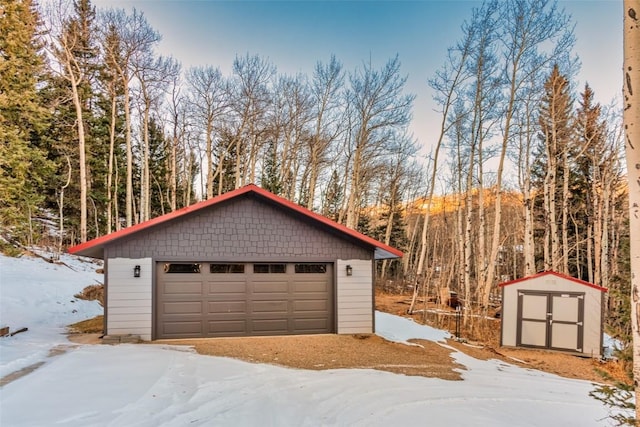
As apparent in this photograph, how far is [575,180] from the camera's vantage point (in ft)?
58.0

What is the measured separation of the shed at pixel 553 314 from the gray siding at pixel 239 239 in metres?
4.59

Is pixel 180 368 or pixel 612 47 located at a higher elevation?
pixel 612 47

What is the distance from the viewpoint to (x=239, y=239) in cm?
828

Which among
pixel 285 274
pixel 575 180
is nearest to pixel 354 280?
pixel 285 274

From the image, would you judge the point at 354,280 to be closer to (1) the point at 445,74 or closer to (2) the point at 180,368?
(2) the point at 180,368

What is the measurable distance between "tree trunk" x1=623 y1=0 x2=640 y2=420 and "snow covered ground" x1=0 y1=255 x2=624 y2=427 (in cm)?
178

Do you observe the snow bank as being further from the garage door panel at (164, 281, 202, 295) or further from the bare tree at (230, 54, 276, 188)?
the bare tree at (230, 54, 276, 188)

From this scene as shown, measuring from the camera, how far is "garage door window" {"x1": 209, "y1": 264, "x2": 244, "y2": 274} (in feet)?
26.9

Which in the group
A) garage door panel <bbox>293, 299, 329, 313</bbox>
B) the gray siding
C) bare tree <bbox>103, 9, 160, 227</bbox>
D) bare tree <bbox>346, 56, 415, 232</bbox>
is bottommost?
garage door panel <bbox>293, 299, 329, 313</bbox>

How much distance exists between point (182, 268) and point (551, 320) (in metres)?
9.50

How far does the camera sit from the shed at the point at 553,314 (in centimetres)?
924

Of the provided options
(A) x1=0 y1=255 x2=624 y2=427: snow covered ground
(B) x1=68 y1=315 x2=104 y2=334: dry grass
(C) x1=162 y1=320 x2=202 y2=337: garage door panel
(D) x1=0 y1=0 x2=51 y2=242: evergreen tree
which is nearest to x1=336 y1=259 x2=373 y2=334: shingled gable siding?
(A) x1=0 y1=255 x2=624 y2=427: snow covered ground

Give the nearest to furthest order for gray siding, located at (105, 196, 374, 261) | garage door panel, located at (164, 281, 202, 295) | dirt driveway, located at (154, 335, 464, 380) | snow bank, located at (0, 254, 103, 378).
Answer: snow bank, located at (0, 254, 103, 378), dirt driveway, located at (154, 335, 464, 380), gray siding, located at (105, 196, 374, 261), garage door panel, located at (164, 281, 202, 295)

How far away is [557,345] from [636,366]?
8424 millimetres
